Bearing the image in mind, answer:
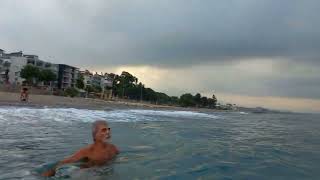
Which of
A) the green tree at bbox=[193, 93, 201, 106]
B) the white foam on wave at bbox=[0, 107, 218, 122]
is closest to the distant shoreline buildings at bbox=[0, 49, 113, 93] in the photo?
the green tree at bbox=[193, 93, 201, 106]

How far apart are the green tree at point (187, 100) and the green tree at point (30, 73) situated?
225ft

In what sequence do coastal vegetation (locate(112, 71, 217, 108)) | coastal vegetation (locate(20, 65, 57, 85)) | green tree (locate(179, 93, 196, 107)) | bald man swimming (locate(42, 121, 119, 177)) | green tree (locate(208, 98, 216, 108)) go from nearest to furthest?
bald man swimming (locate(42, 121, 119, 177)), coastal vegetation (locate(20, 65, 57, 85)), coastal vegetation (locate(112, 71, 217, 108)), green tree (locate(179, 93, 196, 107)), green tree (locate(208, 98, 216, 108))

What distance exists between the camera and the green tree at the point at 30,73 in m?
94.8

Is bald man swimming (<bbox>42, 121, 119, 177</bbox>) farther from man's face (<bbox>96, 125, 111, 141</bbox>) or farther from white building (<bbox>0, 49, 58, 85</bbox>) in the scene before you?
white building (<bbox>0, 49, 58, 85</bbox>)

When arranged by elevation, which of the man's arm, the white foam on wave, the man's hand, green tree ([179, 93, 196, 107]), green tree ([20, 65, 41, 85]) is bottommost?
the man's hand

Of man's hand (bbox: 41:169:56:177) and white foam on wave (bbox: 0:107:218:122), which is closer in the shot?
man's hand (bbox: 41:169:56:177)

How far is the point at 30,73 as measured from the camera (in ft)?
313

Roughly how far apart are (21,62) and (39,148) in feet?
355

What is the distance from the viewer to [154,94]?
14775 cm

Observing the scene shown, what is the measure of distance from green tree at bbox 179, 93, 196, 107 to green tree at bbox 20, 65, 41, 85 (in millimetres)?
68612

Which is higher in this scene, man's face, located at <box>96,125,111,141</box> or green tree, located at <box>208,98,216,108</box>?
green tree, located at <box>208,98,216,108</box>

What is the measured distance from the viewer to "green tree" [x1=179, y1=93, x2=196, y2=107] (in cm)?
15475

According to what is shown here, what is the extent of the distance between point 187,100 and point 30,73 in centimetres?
7533

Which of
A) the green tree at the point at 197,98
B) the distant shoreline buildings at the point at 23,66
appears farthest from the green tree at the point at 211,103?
the distant shoreline buildings at the point at 23,66
